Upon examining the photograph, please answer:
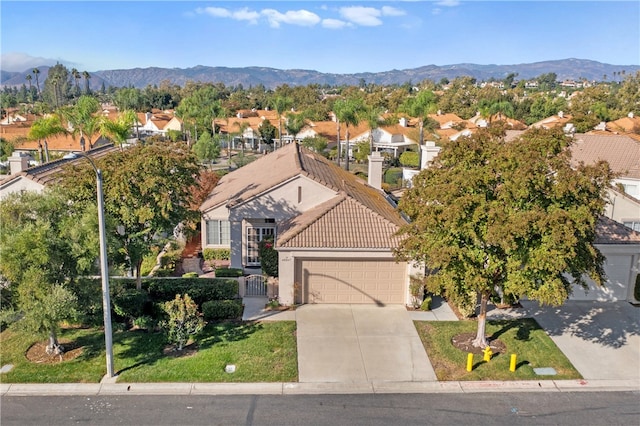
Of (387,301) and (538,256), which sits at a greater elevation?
(538,256)

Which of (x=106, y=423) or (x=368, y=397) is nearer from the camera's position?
(x=106, y=423)

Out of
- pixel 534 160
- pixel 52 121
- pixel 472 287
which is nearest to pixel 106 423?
pixel 472 287

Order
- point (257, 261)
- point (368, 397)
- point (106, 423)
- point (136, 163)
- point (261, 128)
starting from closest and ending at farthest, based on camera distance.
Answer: point (106, 423) < point (368, 397) < point (136, 163) < point (257, 261) < point (261, 128)

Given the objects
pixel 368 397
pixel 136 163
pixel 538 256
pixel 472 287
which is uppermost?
pixel 136 163

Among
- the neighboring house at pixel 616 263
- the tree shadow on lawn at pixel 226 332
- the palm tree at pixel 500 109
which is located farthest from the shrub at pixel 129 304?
the palm tree at pixel 500 109

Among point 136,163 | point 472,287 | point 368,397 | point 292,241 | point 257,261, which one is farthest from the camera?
point 257,261

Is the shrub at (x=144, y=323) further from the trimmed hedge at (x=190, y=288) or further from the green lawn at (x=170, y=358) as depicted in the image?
the trimmed hedge at (x=190, y=288)

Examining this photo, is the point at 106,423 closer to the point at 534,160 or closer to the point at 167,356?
the point at 167,356

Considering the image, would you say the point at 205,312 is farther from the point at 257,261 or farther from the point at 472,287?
the point at 472,287
